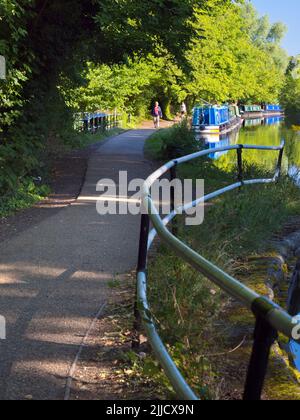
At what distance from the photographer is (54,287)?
18.2ft

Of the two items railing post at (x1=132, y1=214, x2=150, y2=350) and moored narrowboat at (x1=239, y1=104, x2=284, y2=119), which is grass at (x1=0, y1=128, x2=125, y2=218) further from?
moored narrowboat at (x1=239, y1=104, x2=284, y2=119)

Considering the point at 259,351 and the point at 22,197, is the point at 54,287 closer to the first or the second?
the point at 259,351

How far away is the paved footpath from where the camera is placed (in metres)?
3.81

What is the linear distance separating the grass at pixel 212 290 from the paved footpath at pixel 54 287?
69 centimetres

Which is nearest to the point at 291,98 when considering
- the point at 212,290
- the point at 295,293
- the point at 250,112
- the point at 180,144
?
the point at 250,112

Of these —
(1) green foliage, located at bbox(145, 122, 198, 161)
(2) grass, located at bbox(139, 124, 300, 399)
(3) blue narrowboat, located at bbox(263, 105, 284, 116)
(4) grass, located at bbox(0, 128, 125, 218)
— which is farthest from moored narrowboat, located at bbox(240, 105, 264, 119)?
(2) grass, located at bbox(139, 124, 300, 399)

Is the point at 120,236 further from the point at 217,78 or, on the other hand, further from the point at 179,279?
the point at 217,78

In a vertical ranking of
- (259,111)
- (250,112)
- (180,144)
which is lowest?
(180,144)

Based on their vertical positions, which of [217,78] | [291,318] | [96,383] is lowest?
[96,383]

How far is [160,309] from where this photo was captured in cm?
388

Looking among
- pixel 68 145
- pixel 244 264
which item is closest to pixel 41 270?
pixel 244 264

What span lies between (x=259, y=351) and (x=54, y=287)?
398 cm

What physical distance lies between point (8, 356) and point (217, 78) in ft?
104

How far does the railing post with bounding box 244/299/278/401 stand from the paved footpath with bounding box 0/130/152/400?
6.22ft
